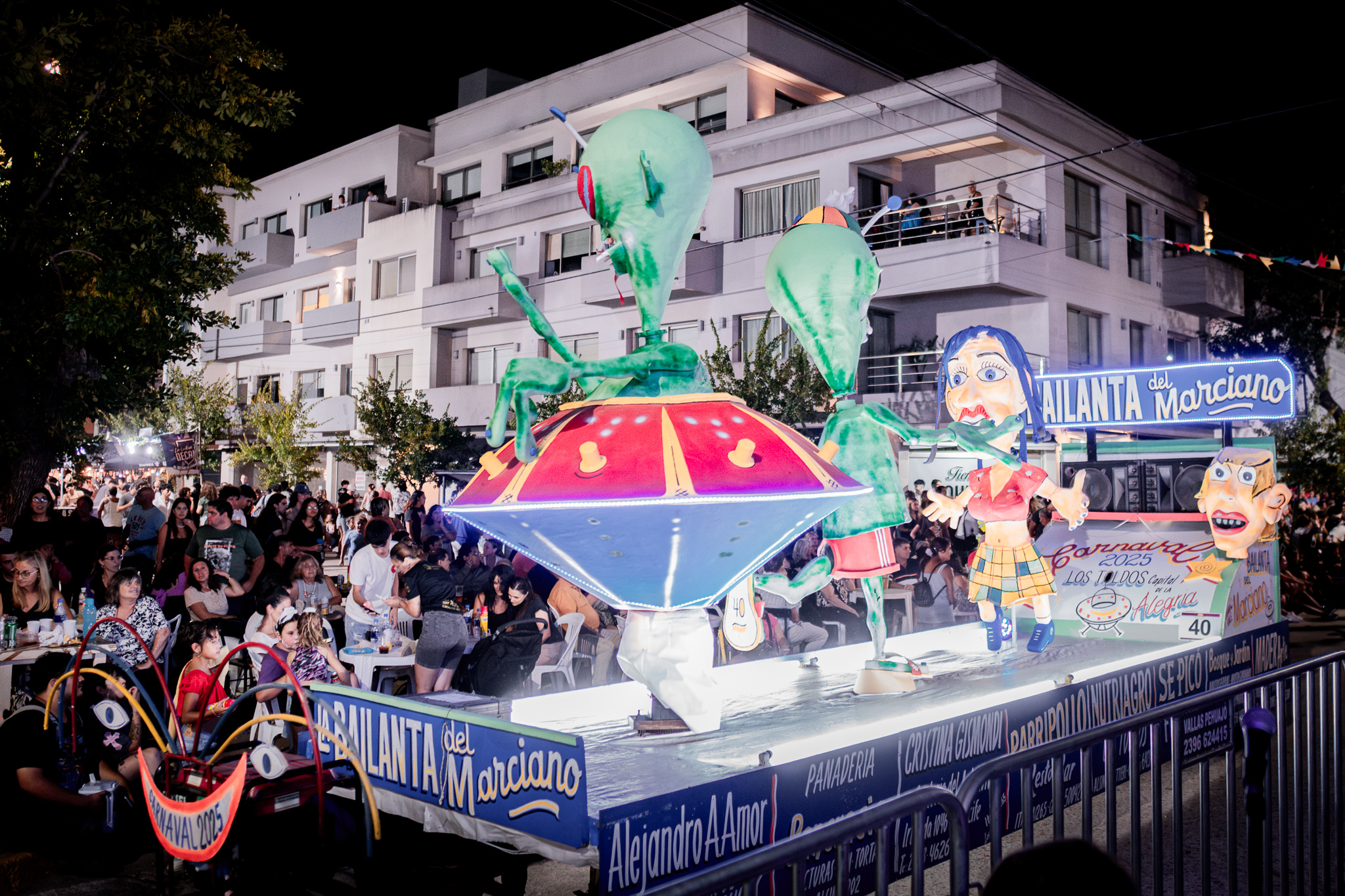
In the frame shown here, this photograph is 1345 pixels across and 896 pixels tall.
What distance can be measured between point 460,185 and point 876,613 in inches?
1017

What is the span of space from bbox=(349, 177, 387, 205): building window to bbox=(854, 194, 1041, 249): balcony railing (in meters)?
16.6

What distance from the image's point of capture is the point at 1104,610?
8.02m

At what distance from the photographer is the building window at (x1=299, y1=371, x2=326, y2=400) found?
32562 mm

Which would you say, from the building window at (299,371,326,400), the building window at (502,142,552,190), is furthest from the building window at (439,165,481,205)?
the building window at (299,371,326,400)

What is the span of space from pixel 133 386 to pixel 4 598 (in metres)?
4.19

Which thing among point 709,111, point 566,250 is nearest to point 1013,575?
point 709,111

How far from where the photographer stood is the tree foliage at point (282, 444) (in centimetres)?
2939

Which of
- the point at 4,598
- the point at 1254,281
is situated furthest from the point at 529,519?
the point at 1254,281

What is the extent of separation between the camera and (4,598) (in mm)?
7594

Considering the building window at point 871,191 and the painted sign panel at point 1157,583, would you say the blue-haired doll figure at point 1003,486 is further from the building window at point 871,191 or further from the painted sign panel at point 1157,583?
the building window at point 871,191

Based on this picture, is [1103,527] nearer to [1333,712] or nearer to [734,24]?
[1333,712]

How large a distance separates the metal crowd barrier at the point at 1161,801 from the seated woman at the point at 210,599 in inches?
247

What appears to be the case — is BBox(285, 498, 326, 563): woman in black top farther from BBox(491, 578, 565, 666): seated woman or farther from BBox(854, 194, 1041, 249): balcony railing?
BBox(854, 194, 1041, 249): balcony railing

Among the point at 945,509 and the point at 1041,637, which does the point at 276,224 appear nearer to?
the point at 945,509
